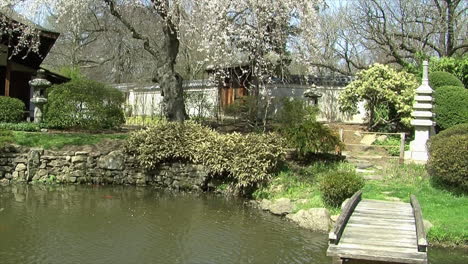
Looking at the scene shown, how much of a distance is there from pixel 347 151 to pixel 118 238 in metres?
8.81

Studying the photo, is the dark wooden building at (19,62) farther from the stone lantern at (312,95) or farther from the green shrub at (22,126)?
the stone lantern at (312,95)

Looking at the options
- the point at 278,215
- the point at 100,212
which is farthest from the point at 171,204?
the point at 278,215

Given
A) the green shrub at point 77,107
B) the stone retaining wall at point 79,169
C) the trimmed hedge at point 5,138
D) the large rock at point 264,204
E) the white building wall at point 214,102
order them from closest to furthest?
the large rock at point 264,204, the stone retaining wall at point 79,169, the trimmed hedge at point 5,138, the green shrub at point 77,107, the white building wall at point 214,102

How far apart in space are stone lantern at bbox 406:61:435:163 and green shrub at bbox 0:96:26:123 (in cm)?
1415

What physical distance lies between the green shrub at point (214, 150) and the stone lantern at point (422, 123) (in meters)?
3.60

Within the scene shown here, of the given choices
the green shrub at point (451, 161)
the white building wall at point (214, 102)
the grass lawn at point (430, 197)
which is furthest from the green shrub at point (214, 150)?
the white building wall at point (214, 102)

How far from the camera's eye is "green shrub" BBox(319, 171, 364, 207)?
36.9ft

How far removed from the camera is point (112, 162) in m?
15.5

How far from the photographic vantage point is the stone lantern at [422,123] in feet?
45.3

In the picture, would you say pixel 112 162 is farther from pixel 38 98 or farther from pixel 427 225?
pixel 427 225

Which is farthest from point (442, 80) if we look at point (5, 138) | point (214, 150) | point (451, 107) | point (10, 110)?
point (10, 110)

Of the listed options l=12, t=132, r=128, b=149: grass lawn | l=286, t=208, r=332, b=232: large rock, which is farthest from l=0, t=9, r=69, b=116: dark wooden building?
l=286, t=208, r=332, b=232: large rock

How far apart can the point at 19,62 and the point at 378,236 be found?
65.0 ft

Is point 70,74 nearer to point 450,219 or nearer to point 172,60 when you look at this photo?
point 172,60
